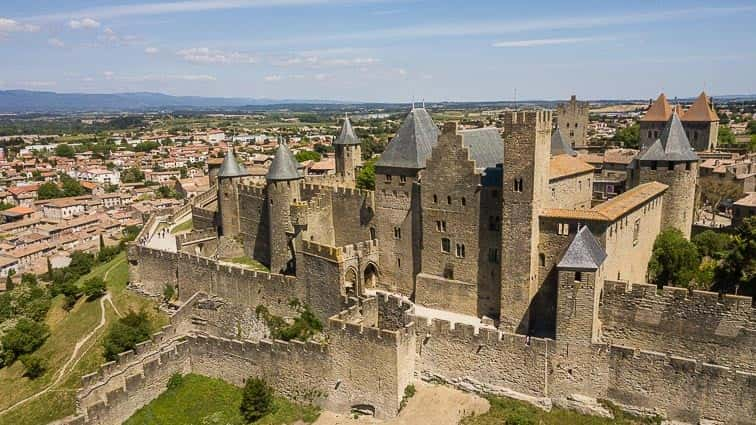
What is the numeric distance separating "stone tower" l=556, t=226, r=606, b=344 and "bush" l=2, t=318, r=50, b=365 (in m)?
33.4

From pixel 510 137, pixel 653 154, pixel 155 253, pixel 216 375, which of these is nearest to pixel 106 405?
pixel 216 375

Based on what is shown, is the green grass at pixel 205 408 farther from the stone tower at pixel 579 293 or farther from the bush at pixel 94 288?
the bush at pixel 94 288

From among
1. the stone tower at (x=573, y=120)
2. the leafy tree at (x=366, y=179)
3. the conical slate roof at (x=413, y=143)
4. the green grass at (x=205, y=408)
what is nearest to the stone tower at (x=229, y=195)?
the leafy tree at (x=366, y=179)

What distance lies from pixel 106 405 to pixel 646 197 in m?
27.6

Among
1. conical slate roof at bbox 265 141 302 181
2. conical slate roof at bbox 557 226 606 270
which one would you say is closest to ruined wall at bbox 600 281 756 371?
conical slate roof at bbox 557 226 606 270

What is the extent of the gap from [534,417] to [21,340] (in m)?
32.6

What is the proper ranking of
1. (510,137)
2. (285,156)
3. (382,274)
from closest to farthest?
(510,137), (382,274), (285,156)

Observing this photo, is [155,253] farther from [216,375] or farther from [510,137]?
[510,137]

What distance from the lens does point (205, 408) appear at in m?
28.4

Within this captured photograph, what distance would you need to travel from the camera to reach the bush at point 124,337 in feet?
107

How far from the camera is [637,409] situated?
22.2 metres

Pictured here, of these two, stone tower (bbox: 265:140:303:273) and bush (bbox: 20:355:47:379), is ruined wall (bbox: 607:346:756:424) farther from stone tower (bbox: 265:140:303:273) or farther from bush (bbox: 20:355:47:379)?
bush (bbox: 20:355:47:379)

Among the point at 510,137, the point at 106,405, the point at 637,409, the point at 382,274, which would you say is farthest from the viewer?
the point at 382,274

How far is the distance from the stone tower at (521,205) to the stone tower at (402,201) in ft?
20.6
